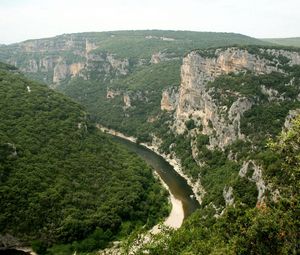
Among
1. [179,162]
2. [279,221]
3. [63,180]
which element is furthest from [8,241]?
[179,162]

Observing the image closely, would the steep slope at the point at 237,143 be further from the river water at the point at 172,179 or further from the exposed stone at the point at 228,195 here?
the river water at the point at 172,179

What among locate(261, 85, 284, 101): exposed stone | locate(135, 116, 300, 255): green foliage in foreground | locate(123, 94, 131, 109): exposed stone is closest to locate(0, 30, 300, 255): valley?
locate(135, 116, 300, 255): green foliage in foreground

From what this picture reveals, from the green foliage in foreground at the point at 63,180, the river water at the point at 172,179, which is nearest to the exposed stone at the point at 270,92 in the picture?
the river water at the point at 172,179

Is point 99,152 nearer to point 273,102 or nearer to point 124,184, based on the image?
point 124,184

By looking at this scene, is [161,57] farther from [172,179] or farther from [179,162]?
[172,179]

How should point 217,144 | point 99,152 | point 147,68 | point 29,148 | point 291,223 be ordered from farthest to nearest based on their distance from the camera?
point 147,68 < point 217,144 < point 99,152 < point 29,148 < point 291,223

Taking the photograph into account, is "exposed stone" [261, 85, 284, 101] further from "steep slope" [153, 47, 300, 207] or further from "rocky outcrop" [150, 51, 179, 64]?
"rocky outcrop" [150, 51, 179, 64]

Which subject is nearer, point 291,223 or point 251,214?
point 291,223

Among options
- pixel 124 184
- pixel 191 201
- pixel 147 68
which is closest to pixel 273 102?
pixel 191 201
